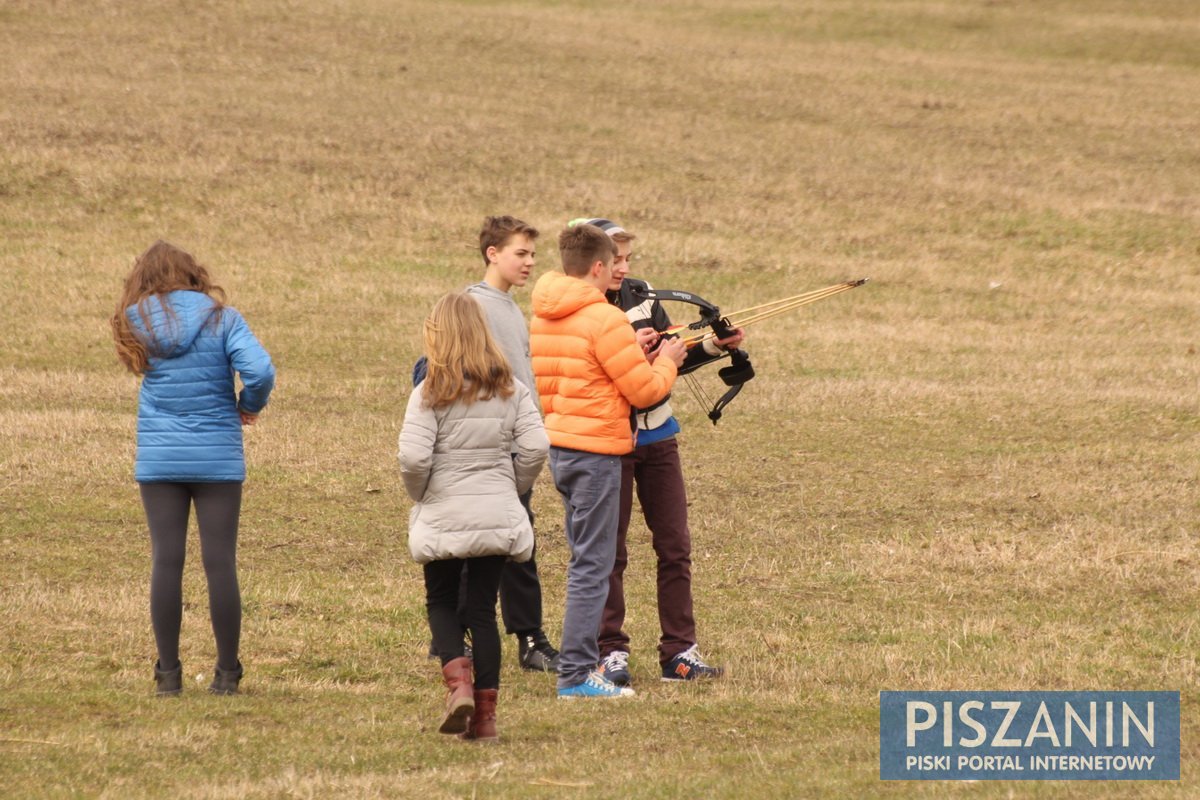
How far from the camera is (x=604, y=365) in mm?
7020

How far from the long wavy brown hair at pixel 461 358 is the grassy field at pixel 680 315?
1454 millimetres

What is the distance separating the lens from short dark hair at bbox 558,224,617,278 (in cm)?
700

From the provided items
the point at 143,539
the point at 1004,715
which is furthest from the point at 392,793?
the point at 143,539

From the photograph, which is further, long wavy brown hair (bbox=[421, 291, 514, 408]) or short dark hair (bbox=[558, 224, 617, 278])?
short dark hair (bbox=[558, 224, 617, 278])

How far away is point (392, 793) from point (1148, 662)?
4276 millimetres

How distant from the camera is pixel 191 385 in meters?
6.75

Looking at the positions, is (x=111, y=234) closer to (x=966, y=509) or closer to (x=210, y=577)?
(x=966, y=509)

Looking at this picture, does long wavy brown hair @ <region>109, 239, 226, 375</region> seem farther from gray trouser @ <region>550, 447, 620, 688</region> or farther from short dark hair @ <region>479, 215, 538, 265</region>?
gray trouser @ <region>550, 447, 620, 688</region>

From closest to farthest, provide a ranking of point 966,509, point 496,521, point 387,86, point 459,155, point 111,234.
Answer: point 496,521 < point 966,509 < point 111,234 < point 459,155 < point 387,86

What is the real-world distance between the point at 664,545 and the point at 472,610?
1481 millimetres

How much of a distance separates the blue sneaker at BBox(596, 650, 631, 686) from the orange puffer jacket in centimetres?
109

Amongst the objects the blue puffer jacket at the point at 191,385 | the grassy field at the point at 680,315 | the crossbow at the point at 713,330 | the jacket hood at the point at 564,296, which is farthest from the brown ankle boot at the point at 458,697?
the crossbow at the point at 713,330

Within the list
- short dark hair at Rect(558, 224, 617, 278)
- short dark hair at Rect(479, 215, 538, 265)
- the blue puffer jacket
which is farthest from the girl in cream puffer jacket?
short dark hair at Rect(479, 215, 538, 265)

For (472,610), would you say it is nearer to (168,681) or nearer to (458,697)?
(458,697)
